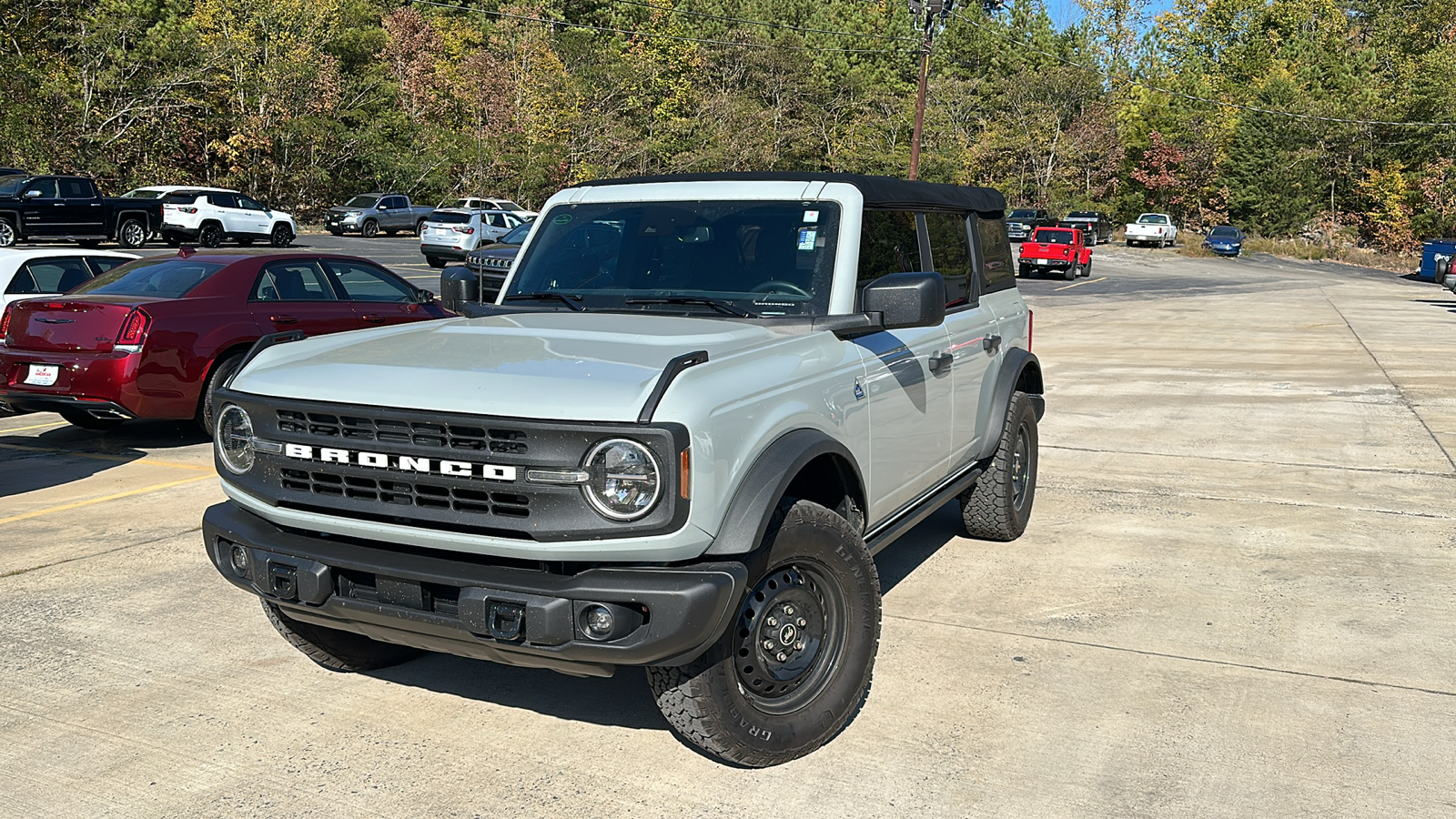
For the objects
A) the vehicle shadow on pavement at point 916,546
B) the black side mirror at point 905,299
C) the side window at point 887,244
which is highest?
the side window at point 887,244

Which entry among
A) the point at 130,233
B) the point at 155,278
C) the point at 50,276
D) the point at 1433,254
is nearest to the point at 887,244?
the point at 155,278

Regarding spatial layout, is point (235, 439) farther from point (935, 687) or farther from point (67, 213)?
point (67, 213)

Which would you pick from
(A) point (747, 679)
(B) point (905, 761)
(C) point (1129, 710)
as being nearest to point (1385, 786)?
(C) point (1129, 710)

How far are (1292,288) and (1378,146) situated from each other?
134 feet

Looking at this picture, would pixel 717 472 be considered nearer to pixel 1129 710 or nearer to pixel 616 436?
pixel 616 436

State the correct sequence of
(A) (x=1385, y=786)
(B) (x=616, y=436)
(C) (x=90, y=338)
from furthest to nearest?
(C) (x=90, y=338) → (A) (x=1385, y=786) → (B) (x=616, y=436)

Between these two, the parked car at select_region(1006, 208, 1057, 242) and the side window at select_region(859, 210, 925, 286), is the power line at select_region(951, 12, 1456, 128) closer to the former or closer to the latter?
the parked car at select_region(1006, 208, 1057, 242)

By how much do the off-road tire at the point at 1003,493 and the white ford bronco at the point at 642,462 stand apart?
3.95 feet

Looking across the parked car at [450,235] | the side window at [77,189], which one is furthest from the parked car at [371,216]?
the side window at [77,189]

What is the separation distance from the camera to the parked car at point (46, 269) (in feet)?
36.8

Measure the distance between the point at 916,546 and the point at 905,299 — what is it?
Answer: 100 inches

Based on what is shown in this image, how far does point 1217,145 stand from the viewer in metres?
74.2

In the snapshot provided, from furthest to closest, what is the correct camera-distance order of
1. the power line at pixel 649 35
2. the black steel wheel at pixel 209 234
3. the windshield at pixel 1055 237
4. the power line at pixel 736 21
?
the power line at pixel 736 21 < the power line at pixel 649 35 < the windshield at pixel 1055 237 < the black steel wheel at pixel 209 234

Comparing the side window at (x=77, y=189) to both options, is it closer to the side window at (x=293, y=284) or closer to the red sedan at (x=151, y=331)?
the red sedan at (x=151, y=331)
